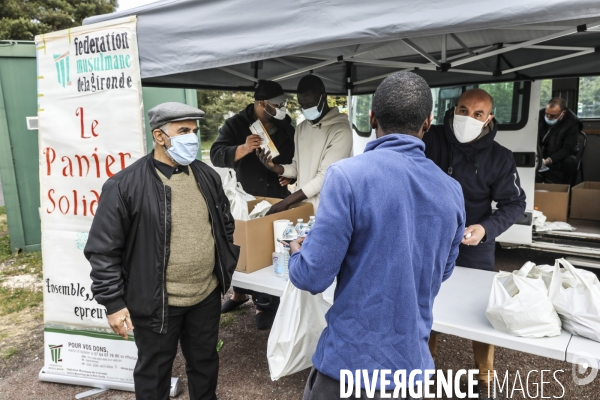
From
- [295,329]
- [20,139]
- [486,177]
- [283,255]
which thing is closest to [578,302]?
[486,177]

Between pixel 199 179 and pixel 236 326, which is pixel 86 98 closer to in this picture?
pixel 199 179

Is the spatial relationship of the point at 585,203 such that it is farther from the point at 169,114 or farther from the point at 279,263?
the point at 169,114

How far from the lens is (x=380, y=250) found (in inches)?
49.2

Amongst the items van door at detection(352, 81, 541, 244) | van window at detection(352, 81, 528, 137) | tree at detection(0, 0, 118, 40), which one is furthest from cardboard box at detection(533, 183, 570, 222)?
tree at detection(0, 0, 118, 40)

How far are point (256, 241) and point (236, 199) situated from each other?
0.31 meters

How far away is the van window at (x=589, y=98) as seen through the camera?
625cm

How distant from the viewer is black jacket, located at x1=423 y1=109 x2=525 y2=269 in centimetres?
248

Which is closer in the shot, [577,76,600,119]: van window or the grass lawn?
the grass lawn

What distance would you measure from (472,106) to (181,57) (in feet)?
5.34

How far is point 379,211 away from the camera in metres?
1.22

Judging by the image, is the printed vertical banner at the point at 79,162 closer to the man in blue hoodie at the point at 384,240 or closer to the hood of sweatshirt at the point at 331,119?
the hood of sweatshirt at the point at 331,119

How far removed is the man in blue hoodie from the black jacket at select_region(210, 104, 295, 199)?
7.58 ft

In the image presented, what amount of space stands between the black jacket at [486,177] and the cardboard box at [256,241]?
1050 mm

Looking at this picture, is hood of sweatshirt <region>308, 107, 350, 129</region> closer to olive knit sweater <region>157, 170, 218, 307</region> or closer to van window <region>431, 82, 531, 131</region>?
olive knit sweater <region>157, 170, 218, 307</region>
